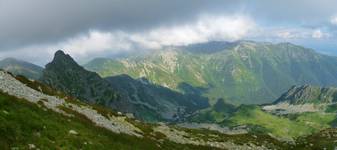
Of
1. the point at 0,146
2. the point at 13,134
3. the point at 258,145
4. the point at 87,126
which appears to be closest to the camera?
the point at 0,146

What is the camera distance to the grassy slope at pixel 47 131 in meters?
41.9

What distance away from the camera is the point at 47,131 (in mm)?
46812

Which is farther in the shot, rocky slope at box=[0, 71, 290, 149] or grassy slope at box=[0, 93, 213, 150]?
rocky slope at box=[0, 71, 290, 149]

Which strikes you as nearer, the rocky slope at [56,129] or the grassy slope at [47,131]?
the grassy slope at [47,131]

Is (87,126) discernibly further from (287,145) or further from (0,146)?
(287,145)

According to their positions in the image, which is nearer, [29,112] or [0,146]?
[0,146]

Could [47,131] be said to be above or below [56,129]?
above

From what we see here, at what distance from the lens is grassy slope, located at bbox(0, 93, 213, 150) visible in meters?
41.9

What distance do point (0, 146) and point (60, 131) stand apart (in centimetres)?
1162

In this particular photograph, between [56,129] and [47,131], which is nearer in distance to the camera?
[47,131]

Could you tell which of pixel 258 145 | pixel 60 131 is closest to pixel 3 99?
pixel 60 131

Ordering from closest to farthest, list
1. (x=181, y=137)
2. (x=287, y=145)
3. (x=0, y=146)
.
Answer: (x=0, y=146) < (x=181, y=137) < (x=287, y=145)

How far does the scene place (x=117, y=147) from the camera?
5350 centimetres

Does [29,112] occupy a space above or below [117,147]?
above
